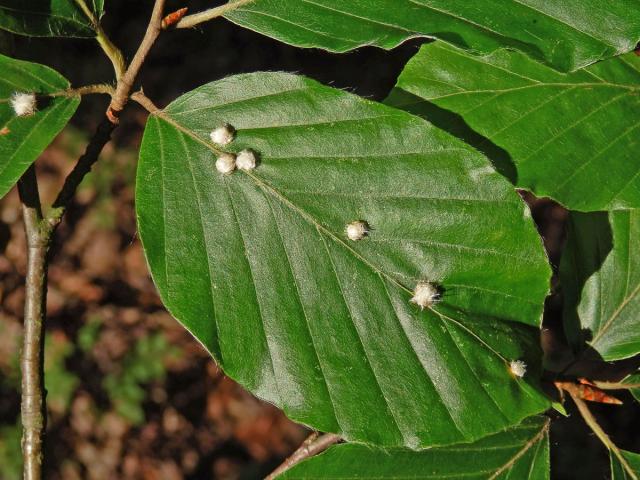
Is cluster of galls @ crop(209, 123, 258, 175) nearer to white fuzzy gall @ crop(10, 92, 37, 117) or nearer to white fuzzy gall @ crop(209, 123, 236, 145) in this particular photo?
white fuzzy gall @ crop(209, 123, 236, 145)

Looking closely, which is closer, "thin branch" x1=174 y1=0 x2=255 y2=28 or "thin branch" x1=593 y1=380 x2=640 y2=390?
"thin branch" x1=174 y1=0 x2=255 y2=28

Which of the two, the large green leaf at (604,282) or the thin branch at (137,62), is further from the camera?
the large green leaf at (604,282)

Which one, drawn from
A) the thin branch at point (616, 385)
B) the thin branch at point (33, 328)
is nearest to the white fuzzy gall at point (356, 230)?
the thin branch at point (33, 328)

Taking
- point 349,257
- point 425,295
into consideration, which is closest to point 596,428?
point 425,295

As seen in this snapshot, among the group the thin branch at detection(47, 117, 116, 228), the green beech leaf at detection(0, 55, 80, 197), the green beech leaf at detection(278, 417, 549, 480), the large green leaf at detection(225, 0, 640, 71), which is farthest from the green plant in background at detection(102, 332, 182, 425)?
the large green leaf at detection(225, 0, 640, 71)

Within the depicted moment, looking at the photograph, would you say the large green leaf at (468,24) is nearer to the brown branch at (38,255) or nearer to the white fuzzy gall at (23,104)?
the brown branch at (38,255)

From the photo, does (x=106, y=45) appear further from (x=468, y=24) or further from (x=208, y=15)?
(x=468, y=24)
